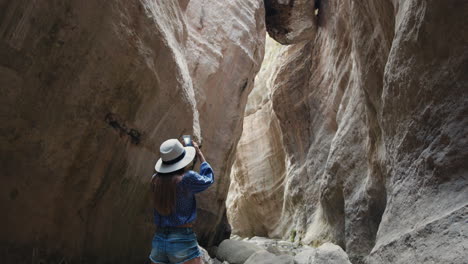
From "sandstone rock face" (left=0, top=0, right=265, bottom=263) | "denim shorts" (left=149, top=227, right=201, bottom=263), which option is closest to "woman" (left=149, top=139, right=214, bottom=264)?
"denim shorts" (left=149, top=227, right=201, bottom=263)

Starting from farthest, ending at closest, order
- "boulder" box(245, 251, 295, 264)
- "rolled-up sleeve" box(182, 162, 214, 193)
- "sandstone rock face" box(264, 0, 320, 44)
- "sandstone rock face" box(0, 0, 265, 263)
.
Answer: "sandstone rock face" box(264, 0, 320, 44) < "boulder" box(245, 251, 295, 264) < "sandstone rock face" box(0, 0, 265, 263) < "rolled-up sleeve" box(182, 162, 214, 193)

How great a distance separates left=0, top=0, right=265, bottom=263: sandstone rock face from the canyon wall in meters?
3.22

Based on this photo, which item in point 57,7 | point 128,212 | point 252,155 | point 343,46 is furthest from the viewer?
point 252,155

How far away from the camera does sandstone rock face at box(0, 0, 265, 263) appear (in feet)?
14.1

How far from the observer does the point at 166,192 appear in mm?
3750

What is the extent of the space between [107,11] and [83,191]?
2339 millimetres

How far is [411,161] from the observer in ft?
14.2

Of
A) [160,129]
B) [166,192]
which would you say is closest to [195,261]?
[166,192]

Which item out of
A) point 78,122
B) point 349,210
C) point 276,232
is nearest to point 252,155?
A: point 276,232

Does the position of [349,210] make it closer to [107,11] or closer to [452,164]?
[452,164]

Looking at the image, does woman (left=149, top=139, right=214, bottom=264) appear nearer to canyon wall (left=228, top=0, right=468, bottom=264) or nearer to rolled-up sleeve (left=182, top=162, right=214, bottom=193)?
rolled-up sleeve (left=182, top=162, right=214, bottom=193)

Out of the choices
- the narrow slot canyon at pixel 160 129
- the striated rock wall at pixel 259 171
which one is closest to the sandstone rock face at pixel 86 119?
the narrow slot canyon at pixel 160 129

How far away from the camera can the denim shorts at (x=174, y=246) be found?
3.60 metres

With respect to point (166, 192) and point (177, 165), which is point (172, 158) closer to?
point (177, 165)
